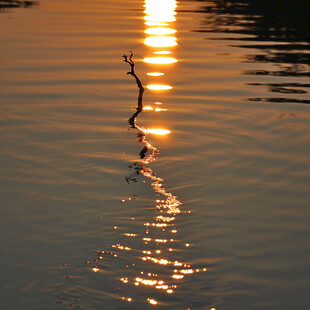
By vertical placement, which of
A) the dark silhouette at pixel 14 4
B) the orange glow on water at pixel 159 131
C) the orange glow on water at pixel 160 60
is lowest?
the dark silhouette at pixel 14 4

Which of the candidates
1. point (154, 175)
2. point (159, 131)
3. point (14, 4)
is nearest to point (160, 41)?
point (159, 131)

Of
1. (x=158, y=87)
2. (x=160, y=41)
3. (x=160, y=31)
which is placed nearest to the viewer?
(x=158, y=87)

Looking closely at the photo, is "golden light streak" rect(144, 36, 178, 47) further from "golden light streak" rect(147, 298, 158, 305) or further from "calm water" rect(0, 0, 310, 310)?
"golden light streak" rect(147, 298, 158, 305)

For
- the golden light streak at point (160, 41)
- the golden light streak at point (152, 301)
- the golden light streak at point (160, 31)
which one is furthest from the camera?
the golden light streak at point (160, 31)

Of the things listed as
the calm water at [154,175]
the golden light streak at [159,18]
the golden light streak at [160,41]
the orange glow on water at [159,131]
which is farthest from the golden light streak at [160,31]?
the orange glow on water at [159,131]

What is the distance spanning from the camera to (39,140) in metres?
11.5

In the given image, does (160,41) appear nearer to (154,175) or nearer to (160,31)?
(160,31)

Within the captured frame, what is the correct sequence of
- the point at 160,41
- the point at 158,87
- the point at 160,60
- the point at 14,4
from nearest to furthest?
the point at 158,87
the point at 160,60
the point at 160,41
the point at 14,4

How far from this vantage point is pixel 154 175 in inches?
399

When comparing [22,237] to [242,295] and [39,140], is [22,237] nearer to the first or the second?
[242,295]

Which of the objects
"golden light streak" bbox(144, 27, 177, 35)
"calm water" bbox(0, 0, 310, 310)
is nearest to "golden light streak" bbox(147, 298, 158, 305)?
"calm water" bbox(0, 0, 310, 310)

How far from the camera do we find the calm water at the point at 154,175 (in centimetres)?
713

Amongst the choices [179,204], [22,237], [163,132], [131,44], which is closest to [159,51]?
[131,44]

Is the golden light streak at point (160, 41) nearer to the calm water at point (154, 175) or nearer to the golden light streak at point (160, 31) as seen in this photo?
the calm water at point (154, 175)
